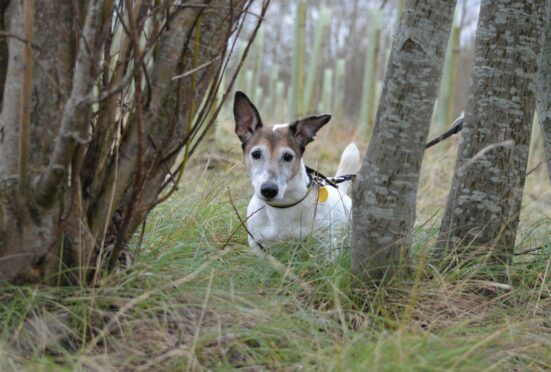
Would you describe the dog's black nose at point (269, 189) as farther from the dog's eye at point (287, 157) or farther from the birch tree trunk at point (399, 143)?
the birch tree trunk at point (399, 143)

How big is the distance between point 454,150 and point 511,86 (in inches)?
219

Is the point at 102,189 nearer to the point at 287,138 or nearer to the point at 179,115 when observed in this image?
the point at 179,115

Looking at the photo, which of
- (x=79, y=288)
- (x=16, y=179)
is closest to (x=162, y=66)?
(x=16, y=179)

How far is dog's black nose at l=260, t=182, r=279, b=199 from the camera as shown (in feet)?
10.6

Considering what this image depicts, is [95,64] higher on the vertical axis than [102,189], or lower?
higher

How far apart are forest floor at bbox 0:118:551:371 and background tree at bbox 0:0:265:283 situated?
15cm

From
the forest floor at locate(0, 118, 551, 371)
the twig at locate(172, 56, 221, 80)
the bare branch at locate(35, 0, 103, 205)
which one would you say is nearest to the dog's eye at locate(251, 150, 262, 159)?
the forest floor at locate(0, 118, 551, 371)

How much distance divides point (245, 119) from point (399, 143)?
138 centimetres

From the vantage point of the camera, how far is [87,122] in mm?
1980

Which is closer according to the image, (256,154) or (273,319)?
(273,319)

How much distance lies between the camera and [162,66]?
2.18 meters

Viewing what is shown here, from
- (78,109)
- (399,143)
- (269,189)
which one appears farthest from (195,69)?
(269,189)

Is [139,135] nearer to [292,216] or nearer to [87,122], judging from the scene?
[87,122]

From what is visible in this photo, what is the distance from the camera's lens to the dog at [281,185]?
3.30m
